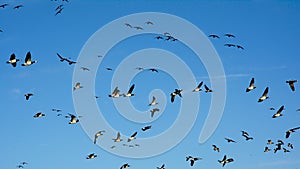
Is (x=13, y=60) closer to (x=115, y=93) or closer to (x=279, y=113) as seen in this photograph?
(x=115, y=93)

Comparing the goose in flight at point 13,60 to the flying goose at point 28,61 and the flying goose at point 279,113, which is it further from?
the flying goose at point 279,113

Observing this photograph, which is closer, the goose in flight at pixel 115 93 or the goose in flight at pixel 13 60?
the goose in flight at pixel 13 60

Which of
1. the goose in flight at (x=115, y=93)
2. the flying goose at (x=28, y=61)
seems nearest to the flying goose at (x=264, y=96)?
the goose in flight at (x=115, y=93)

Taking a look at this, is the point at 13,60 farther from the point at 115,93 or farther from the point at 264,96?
the point at 264,96

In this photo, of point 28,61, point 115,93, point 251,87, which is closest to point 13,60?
point 28,61

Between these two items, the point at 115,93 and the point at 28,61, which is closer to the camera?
the point at 28,61

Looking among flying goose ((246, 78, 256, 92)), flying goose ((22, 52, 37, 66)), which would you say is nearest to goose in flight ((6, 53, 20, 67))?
flying goose ((22, 52, 37, 66))

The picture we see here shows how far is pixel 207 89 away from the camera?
6750cm

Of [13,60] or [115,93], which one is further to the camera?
[115,93]

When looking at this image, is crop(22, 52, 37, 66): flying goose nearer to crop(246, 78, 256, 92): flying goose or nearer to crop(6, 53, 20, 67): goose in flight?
crop(6, 53, 20, 67): goose in flight

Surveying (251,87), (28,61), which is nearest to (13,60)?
(28,61)

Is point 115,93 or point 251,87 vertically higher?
point 115,93

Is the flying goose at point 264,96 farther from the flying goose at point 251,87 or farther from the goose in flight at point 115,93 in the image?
the goose in flight at point 115,93

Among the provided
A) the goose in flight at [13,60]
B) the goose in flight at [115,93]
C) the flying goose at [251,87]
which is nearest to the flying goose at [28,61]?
the goose in flight at [13,60]
